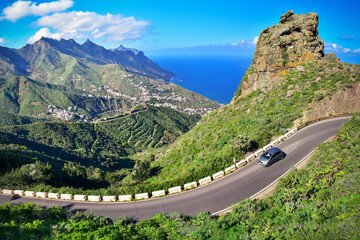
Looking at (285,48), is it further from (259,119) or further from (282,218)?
(282,218)

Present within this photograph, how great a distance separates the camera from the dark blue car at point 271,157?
1734cm

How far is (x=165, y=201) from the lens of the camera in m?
15.8

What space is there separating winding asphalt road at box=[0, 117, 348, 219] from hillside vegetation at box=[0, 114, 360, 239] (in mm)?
1954

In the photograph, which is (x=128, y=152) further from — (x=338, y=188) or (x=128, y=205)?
(x=338, y=188)

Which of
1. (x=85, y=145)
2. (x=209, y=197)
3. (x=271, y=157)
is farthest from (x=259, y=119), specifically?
(x=85, y=145)

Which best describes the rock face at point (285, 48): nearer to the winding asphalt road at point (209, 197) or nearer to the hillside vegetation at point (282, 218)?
the winding asphalt road at point (209, 197)

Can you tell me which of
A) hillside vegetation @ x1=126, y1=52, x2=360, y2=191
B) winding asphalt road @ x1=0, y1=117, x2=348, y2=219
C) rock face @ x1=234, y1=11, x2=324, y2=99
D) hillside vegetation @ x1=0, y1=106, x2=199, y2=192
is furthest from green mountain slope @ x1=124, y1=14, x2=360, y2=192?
hillside vegetation @ x1=0, y1=106, x2=199, y2=192

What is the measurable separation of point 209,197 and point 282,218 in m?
6.72

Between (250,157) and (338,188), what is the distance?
376 inches

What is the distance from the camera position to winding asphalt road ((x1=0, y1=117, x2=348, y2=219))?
47.9 ft

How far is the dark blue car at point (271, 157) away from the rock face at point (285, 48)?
23.3 meters

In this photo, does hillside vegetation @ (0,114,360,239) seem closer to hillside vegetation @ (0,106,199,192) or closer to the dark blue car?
the dark blue car

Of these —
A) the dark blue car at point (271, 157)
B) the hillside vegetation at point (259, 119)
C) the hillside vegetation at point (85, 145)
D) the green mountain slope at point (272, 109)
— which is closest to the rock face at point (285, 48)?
the green mountain slope at point (272, 109)

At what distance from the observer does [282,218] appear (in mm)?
9289
